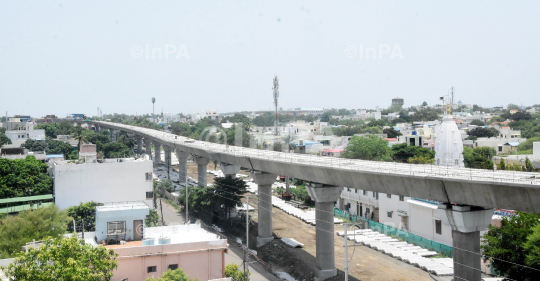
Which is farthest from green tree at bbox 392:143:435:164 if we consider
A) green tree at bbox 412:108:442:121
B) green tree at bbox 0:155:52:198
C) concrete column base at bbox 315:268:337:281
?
green tree at bbox 412:108:442:121

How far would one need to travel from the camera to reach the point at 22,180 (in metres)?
48.6

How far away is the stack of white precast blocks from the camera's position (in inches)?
1175

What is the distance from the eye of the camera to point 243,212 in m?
48.0

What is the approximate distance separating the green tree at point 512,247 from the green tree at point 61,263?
18598 mm

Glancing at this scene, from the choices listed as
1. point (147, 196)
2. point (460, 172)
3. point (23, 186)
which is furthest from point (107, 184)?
point (460, 172)

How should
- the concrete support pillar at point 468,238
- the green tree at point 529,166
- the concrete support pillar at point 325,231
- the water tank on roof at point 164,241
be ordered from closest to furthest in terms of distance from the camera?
the concrete support pillar at point 468,238 → the water tank on roof at point 164,241 → the concrete support pillar at point 325,231 → the green tree at point 529,166

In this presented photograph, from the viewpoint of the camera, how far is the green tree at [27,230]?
28.1 meters

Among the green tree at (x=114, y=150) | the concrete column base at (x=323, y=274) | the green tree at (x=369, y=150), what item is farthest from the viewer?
the green tree at (x=114, y=150)

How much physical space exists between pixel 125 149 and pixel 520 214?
81.4 meters

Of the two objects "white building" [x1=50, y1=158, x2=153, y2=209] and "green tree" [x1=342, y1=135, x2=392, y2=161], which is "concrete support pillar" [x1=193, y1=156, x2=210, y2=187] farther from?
"green tree" [x1=342, y1=135, x2=392, y2=161]

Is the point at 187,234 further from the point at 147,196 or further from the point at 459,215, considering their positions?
the point at 147,196

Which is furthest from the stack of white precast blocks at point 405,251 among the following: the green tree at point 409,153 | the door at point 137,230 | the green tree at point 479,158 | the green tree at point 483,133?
the green tree at point 483,133

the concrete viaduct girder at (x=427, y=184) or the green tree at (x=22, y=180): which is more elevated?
the concrete viaduct girder at (x=427, y=184)

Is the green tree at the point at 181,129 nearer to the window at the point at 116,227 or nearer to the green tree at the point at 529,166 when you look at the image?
the green tree at the point at 529,166
